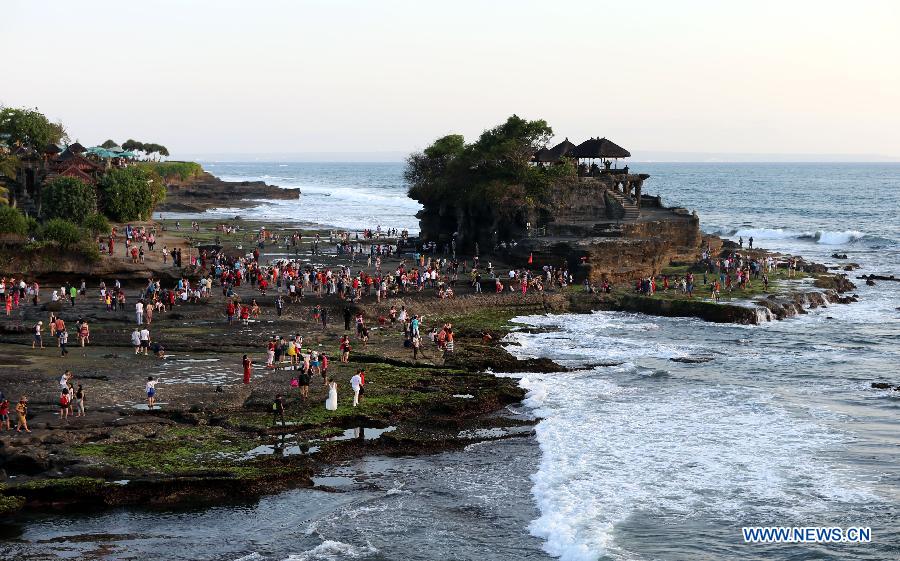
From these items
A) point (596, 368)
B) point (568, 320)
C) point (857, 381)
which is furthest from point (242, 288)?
point (857, 381)

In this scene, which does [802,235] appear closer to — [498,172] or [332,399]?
[498,172]

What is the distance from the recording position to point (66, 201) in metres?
57.5

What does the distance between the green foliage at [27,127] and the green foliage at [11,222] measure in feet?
81.0

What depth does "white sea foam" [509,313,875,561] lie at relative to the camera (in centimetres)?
2228

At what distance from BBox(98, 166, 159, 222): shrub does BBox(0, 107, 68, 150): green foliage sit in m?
11.3

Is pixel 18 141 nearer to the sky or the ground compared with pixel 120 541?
nearer to the sky

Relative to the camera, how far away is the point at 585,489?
78.4 feet

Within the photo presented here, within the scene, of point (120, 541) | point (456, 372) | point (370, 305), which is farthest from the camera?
point (370, 305)

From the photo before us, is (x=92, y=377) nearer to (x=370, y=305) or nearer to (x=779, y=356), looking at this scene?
(x=370, y=305)

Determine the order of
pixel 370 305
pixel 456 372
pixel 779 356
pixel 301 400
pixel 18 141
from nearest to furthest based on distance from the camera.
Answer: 1. pixel 301 400
2. pixel 456 372
3. pixel 779 356
4. pixel 370 305
5. pixel 18 141

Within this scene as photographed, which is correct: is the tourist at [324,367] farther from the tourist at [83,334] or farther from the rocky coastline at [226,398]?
the tourist at [83,334]

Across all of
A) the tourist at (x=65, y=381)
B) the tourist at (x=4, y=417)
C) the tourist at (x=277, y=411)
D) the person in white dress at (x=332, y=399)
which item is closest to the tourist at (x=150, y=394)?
the tourist at (x=65, y=381)

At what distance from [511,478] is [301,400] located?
24.5 feet

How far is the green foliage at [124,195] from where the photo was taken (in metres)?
62.7
